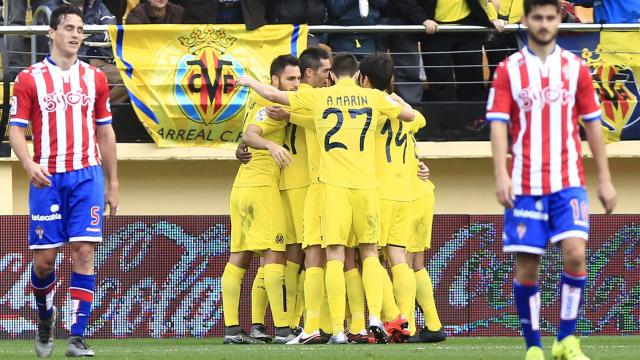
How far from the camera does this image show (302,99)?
11195 mm

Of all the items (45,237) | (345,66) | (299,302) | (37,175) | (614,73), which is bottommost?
(299,302)

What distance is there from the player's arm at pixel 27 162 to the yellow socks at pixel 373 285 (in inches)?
115

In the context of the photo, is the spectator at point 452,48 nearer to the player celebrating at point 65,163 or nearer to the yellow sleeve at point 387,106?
the yellow sleeve at point 387,106

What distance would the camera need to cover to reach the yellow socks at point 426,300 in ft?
39.0

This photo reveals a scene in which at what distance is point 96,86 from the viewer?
9.88 m

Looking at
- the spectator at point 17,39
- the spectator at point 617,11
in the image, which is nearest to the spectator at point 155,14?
the spectator at point 17,39

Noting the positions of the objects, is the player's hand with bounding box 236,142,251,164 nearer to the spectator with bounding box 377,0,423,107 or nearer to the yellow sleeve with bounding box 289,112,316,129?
the yellow sleeve with bounding box 289,112,316,129

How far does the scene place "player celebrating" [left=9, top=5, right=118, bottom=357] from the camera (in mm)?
9672

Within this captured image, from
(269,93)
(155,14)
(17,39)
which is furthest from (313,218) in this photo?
(17,39)

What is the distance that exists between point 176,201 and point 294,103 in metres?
4.30

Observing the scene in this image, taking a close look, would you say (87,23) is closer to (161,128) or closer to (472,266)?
(161,128)

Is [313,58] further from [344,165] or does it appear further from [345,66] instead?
[344,165]

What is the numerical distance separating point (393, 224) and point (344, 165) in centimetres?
93

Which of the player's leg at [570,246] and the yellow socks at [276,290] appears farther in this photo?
the yellow socks at [276,290]
